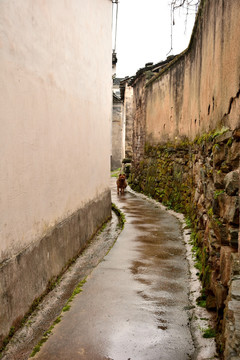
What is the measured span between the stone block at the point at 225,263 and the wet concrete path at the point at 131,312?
0.56 m

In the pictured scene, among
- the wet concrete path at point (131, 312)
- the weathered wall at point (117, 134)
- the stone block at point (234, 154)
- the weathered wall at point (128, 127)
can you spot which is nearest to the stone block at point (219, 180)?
the stone block at point (234, 154)

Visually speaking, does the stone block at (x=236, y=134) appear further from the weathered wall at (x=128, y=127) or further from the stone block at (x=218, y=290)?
the weathered wall at (x=128, y=127)

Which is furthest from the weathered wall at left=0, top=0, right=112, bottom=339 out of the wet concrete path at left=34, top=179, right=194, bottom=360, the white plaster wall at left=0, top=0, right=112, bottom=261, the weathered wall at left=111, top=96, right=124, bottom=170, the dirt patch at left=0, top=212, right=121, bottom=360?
the weathered wall at left=111, top=96, right=124, bottom=170

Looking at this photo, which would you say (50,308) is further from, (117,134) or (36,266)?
(117,134)

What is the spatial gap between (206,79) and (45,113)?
83.3 inches

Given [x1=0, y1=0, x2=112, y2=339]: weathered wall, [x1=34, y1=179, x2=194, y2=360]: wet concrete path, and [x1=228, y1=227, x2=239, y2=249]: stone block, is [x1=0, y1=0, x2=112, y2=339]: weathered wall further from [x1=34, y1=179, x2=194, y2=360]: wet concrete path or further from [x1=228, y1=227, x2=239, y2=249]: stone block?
[x1=228, y1=227, x2=239, y2=249]: stone block

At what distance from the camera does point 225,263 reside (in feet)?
8.69

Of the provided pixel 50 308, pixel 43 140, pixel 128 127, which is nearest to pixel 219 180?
pixel 43 140

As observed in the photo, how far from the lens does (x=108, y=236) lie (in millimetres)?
6879

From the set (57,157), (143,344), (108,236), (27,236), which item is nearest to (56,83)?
(57,157)

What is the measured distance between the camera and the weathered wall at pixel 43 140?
3.00 metres

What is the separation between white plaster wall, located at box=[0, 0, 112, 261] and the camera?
300cm

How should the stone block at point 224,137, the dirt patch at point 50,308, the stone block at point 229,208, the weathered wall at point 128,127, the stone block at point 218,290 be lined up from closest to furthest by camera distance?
the stone block at point 229,208
the stone block at point 218,290
the stone block at point 224,137
the dirt patch at point 50,308
the weathered wall at point 128,127

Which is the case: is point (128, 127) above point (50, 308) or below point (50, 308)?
above
